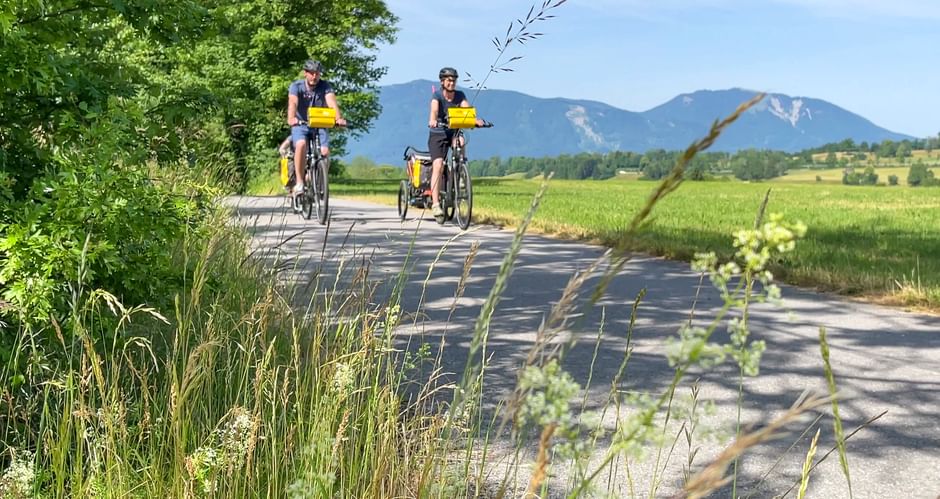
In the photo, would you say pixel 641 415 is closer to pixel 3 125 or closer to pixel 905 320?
pixel 3 125

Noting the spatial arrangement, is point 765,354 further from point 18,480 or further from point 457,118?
point 457,118

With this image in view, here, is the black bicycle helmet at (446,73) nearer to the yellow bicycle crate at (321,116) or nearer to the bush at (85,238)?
the yellow bicycle crate at (321,116)

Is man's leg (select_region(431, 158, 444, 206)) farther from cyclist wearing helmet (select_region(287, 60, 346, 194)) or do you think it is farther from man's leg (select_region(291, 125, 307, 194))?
man's leg (select_region(291, 125, 307, 194))

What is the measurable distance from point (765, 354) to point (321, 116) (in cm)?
856

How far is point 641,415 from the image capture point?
1.01 meters

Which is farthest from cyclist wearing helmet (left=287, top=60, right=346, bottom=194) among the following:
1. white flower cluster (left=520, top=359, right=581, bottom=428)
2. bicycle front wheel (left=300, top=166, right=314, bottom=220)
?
Result: white flower cluster (left=520, top=359, right=581, bottom=428)

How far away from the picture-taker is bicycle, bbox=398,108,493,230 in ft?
43.2

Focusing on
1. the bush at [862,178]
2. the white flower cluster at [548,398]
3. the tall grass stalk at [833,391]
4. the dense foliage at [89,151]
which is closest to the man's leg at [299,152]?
the dense foliage at [89,151]

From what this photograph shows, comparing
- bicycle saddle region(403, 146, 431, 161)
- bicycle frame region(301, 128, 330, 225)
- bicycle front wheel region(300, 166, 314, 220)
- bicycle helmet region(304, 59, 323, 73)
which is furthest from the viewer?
bicycle saddle region(403, 146, 431, 161)

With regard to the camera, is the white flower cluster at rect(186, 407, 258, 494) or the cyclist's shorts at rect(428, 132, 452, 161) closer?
the white flower cluster at rect(186, 407, 258, 494)

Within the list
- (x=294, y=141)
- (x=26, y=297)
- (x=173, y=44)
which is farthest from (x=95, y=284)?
(x=294, y=141)

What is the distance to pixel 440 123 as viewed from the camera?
12938 millimetres

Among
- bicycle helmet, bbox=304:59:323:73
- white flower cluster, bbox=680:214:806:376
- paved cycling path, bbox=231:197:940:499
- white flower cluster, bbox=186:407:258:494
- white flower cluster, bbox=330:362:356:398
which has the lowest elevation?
paved cycling path, bbox=231:197:940:499

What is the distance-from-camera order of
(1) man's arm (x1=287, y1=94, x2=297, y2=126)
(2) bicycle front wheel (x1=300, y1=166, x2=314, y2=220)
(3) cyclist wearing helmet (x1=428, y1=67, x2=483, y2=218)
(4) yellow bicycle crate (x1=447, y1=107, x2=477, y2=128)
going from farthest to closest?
(2) bicycle front wheel (x1=300, y1=166, x2=314, y2=220)
(1) man's arm (x1=287, y1=94, x2=297, y2=126)
(3) cyclist wearing helmet (x1=428, y1=67, x2=483, y2=218)
(4) yellow bicycle crate (x1=447, y1=107, x2=477, y2=128)
